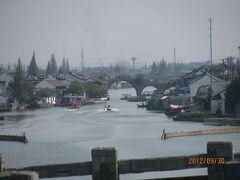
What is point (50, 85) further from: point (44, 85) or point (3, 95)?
point (3, 95)

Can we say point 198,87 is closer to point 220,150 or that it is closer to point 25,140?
point 25,140

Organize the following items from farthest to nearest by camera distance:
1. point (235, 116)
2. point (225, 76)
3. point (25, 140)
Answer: point (225, 76)
point (235, 116)
point (25, 140)

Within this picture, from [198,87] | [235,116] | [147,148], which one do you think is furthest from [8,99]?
[147,148]

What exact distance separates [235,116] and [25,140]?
13.1 m

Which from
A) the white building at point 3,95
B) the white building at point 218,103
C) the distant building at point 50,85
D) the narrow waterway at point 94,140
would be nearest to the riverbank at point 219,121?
the narrow waterway at point 94,140

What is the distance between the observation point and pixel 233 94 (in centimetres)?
3497

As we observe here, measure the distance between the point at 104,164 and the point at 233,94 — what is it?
27.5 metres

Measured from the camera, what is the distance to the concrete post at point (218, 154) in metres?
8.27

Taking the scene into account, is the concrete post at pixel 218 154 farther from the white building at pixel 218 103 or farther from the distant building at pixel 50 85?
the distant building at pixel 50 85

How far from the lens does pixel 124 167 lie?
8.55 m

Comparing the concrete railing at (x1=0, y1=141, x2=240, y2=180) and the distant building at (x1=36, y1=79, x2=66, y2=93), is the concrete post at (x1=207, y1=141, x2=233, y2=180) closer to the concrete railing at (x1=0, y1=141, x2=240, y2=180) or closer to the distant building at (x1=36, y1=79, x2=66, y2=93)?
the concrete railing at (x1=0, y1=141, x2=240, y2=180)

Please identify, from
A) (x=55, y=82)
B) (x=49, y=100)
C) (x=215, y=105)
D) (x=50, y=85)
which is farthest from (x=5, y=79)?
(x=215, y=105)

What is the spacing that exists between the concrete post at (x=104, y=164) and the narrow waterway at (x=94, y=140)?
794 centimetres

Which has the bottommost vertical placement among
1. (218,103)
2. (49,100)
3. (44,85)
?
(218,103)
